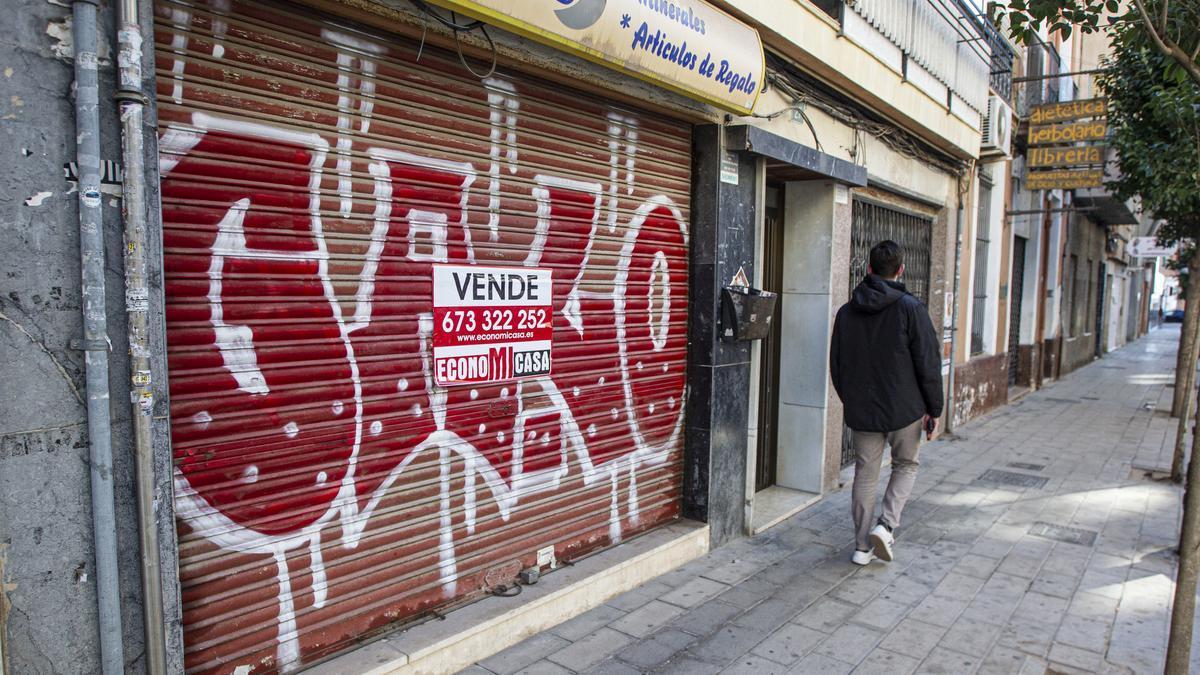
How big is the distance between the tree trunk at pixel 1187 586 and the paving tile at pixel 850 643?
1243mm

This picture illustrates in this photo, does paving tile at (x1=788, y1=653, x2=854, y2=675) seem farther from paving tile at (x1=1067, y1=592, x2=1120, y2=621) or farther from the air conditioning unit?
the air conditioning unit

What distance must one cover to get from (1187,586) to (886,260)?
2396 mm

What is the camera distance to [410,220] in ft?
10.5

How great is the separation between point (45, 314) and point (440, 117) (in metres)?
1.78

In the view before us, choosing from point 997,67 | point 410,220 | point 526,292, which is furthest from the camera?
point 997,67

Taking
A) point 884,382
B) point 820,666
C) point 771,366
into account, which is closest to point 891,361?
point 884,382

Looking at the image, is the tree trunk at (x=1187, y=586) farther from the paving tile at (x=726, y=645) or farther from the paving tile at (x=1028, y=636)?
the paving tile at (x=726, y=645)

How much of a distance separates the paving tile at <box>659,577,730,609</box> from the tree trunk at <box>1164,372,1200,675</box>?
2.15 m

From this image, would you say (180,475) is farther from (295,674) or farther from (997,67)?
(997,67)

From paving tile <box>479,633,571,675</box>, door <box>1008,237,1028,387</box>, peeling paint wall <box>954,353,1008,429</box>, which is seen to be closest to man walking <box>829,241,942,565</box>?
paving tile <box>479,633,571,675</box>

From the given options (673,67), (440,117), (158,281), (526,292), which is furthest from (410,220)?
(673,67)

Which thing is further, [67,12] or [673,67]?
[673,67]

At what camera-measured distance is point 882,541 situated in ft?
15.5

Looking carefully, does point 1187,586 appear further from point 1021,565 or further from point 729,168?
point 729,168
